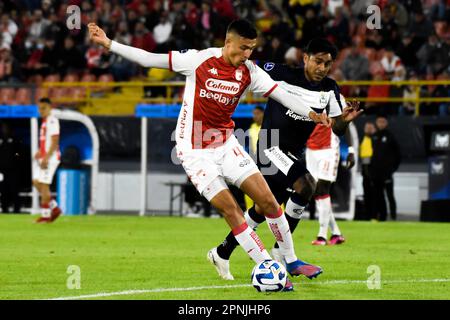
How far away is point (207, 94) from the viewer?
1034 centimetres

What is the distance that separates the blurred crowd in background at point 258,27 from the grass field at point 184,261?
16.2 feet

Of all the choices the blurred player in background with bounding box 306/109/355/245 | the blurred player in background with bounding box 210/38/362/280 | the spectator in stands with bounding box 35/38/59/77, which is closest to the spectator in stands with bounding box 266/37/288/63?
the spectator in stands with bounding box 35/38/59/77

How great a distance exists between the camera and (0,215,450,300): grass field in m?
9.91

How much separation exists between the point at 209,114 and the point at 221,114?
0.12 m

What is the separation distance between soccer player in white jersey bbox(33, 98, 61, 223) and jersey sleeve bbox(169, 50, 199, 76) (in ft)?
37.2

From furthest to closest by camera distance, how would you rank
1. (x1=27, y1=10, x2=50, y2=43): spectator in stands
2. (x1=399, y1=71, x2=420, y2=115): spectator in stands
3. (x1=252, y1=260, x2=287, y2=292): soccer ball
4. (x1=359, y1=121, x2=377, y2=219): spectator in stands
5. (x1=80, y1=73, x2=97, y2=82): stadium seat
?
(x1=27, y1=10, x2=50, y2=43): spectator in stands
(x1=80, y1=73, x2=97, y2=82): stadium seat
(x1=399, y1=71, x2=420, y2=115): spectator in stands
(x1=359, y1=121, x2=377, y2=219): spectator in stands
(x1=252, y1=260, x2=287, y2=292): soccer ball

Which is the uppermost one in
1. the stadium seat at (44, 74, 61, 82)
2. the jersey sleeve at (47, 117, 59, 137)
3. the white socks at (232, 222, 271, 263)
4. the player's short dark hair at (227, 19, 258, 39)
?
the player's short dark hair at (227, 19, 258, 39)

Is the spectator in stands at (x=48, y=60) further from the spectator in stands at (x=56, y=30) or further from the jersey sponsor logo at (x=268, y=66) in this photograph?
the jersey sponsor logo at (x=268, y=66)

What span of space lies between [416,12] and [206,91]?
1730 cm

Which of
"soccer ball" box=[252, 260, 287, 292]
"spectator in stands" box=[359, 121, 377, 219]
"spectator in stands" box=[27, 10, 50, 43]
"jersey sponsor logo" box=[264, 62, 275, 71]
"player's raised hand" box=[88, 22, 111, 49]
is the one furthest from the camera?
"spectator in stands" box=[27, 10, 50, 43]

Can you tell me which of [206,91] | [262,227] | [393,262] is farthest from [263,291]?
[262,227]

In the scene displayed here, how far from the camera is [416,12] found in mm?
26672

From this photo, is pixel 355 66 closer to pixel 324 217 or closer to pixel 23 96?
pixel 23 96

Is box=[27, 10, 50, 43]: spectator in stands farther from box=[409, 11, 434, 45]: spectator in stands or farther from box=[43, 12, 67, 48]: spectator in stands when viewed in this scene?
box=[409, 11, 434, 45]: spectator in stands
